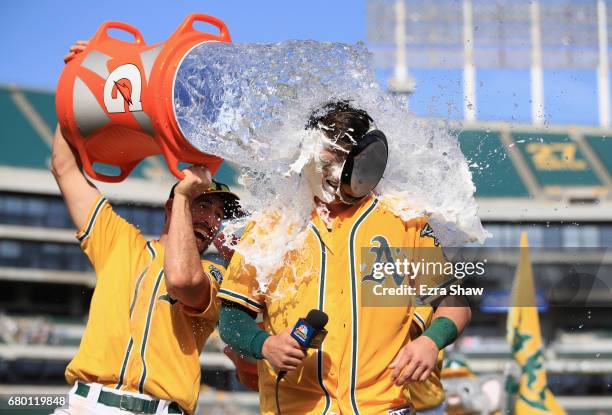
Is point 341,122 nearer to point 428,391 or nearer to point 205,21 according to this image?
point 205,21

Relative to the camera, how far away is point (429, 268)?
9.53 feet

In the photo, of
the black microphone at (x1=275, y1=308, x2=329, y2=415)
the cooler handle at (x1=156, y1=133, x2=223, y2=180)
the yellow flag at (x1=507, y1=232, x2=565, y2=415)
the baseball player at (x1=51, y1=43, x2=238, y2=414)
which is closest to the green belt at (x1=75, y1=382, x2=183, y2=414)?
the baseball player at (x1=51, y1=43, x2=238, y2=414)

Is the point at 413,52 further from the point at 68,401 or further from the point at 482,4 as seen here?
the point at 68,401

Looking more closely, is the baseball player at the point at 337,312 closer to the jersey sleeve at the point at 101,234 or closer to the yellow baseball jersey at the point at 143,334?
the yellow baseball jersey at the point at 143,334

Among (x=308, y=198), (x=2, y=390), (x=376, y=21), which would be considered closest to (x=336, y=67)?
(x=308, y=198)

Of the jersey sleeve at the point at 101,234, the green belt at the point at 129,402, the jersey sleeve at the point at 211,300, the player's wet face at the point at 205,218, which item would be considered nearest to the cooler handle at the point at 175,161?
the player's wet face at the point at 205,218

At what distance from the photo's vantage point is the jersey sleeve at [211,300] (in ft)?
11.4

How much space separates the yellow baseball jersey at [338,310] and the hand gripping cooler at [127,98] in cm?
63

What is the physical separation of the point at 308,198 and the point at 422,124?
500mm

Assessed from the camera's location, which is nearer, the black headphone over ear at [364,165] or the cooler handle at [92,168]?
the black headphone over ear at [364,165]

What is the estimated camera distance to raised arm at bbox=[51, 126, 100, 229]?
12.6 ft

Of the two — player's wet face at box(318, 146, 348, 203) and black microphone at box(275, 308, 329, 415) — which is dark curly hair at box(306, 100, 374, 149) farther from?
black microphone at box(275, 308, 329, 415)

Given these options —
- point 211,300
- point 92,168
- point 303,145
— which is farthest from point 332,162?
point 92,168

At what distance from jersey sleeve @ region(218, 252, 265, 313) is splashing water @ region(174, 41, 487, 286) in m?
0.05
